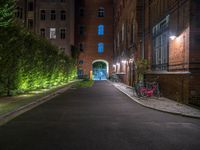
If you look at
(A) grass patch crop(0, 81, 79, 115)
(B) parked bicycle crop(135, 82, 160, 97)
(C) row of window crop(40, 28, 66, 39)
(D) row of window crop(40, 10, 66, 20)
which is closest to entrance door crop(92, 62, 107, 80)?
(C) row of window crop(40, 28, 66, 39)

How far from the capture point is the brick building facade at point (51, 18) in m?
45.8

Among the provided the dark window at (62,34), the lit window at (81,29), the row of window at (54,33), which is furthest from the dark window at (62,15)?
the lit window at (81,29)

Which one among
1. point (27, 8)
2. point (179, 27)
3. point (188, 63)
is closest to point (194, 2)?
point (179, 27)

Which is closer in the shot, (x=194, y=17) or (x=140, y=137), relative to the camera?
(x=140, y=137)

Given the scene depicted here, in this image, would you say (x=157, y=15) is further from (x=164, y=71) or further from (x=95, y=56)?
(x=95, y=56)

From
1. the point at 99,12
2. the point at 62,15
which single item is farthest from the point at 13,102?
the point at 99,12

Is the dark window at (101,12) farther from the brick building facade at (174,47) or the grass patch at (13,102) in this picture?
the grass patch at (13,102)

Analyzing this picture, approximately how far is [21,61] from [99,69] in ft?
121

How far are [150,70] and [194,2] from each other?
7.93 meters

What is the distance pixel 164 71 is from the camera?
50.4 feet

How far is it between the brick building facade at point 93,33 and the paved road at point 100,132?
135ft

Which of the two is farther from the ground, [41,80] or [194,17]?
[194,17]

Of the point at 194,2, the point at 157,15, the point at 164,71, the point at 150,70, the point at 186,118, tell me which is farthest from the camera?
the point at 150,70

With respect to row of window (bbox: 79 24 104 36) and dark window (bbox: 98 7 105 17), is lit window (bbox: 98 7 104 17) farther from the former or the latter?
row of window (bbox: 79 24 104 36)
